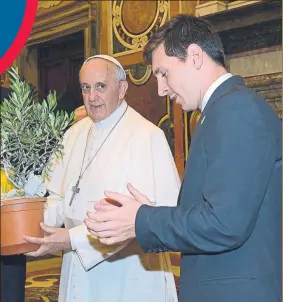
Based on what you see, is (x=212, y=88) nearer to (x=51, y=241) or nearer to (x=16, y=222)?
(x=16, y=222)

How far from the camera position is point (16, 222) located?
2143mm

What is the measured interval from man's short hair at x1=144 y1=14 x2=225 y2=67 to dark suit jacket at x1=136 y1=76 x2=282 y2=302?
0.12 m

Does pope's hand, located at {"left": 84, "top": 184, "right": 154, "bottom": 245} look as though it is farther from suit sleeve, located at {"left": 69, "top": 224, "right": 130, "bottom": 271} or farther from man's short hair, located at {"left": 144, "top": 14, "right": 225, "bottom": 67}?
suit sleeve, located at {"left": 69, "top": 224, "right": 130, "bottom": 271}

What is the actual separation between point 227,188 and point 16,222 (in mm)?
1008

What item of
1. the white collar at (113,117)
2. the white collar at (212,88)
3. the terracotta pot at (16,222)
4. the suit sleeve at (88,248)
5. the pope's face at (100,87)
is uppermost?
the pope's face at (100,87)

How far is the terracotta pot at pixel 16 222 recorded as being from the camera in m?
2.13

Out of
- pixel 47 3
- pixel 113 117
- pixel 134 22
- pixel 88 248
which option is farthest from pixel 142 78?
pixel 88 248

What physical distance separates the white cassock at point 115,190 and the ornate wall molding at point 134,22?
4650 mm

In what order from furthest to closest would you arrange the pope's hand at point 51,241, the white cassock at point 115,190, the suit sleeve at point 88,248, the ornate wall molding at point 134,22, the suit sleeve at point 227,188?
the ornate wall molding at point 134,22 < the white cassock at point 115,190 < the suit sleeve at point 88,248 < the pope's hand at point 51,241 < the suit sleeve at point 227,188

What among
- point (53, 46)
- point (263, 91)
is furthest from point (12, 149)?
point (53, 46)

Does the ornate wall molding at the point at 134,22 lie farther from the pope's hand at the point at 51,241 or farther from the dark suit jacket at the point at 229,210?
the dark suit jacket at the point at 229,210

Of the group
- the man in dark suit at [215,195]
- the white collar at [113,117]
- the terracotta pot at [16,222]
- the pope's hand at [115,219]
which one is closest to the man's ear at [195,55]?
the man in dark suit at [215,195]

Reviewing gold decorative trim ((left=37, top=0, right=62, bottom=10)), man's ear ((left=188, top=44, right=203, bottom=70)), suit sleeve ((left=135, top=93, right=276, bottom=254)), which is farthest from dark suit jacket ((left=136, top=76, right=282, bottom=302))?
gold decorative trim ((left=37, top=0, right=62, bottom=10))

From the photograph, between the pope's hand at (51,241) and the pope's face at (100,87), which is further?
the pope's face at (100,87)
